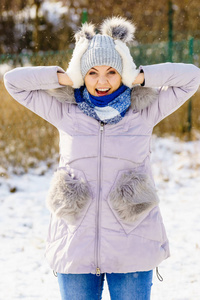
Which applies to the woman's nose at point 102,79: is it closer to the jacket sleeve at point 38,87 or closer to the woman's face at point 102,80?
the woman's face at point 102,80

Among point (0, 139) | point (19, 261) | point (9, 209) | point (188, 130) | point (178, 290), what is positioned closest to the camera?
point (178, 290)

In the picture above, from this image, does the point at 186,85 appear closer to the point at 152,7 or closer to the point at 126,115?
the point at 126,115

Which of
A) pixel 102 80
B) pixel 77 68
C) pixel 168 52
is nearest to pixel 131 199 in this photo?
pixel 102 80

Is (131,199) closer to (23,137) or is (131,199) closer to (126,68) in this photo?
(126,68)

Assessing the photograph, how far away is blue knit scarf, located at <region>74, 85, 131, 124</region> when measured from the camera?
5.78ft

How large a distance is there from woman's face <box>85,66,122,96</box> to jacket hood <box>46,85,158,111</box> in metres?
0.09

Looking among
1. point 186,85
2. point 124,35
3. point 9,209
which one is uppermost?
point 124,35

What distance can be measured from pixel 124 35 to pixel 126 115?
15.5 inches

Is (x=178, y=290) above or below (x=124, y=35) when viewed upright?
below

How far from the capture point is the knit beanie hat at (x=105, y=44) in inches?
70.8

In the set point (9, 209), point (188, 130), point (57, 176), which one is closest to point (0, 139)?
point (9, 209)

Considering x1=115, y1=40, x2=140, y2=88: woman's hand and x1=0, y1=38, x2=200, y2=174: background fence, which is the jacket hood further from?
x1=0, y1=38, x2=200, y2=174: background fence

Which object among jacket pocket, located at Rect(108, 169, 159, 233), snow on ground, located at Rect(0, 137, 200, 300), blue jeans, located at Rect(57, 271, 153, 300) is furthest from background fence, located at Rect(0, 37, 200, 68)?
blue jeans, located at Rect(57, 271, 153, 300)

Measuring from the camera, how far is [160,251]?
1.78 m
